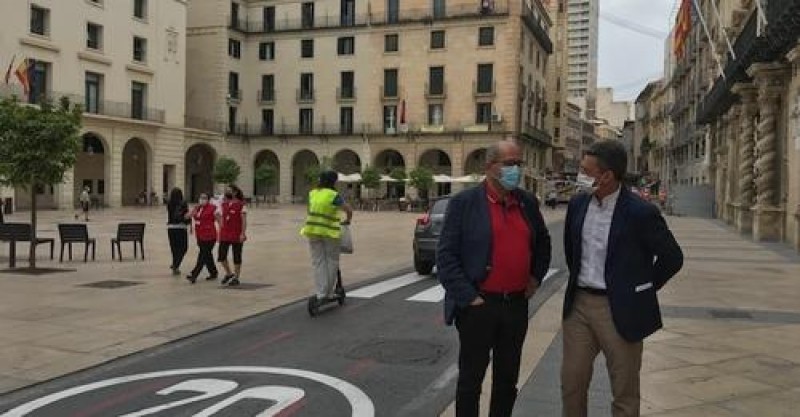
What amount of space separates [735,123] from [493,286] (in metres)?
32.1

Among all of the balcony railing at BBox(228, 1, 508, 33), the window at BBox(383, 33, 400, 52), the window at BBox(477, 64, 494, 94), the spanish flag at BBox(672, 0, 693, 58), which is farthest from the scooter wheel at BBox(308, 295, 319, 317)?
the window at BBox(383, 33, 400, 52)

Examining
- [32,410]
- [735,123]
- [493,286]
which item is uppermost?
[735,123]

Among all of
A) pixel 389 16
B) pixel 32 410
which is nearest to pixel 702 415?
pixel 32 410

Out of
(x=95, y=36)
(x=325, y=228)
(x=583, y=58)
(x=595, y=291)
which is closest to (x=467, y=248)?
(x=595, y=291)

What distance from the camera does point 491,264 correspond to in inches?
163

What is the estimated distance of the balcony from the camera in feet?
221

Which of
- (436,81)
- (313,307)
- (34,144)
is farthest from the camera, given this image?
(436,81)

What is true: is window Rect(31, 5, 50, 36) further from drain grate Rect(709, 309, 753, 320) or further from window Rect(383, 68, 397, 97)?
drain grate Rect(709, 309, 753, 320)

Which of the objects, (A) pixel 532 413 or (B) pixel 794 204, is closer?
(A) pixel 532 413

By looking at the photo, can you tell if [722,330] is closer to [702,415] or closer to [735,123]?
[702,415]

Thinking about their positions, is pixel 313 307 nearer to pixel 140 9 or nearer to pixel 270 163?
pixel 140 9

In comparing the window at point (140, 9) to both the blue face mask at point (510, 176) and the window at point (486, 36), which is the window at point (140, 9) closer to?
the window at point (486, 36)

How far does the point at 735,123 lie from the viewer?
3297 centimetres

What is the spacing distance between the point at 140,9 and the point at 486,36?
2567cm
